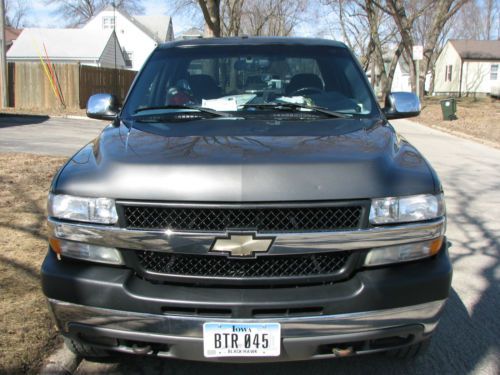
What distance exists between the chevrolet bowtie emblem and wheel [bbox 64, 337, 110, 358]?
83 cm

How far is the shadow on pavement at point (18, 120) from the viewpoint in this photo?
15855 millimetres

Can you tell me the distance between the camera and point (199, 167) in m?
2.44

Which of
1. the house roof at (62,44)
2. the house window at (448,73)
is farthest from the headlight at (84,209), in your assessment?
the house window at (448,73)

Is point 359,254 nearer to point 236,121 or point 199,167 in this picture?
point 199,167

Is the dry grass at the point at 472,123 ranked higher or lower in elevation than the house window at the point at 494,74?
lower

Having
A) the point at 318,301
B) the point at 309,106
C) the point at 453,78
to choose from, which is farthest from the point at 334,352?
the point at 453,78

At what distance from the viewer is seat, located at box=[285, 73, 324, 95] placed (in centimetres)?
406

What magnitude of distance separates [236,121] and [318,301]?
132 centimetres

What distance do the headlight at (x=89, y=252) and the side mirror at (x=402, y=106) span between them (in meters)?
2.38

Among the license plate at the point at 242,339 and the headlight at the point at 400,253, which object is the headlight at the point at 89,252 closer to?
the license plate at the point at 242,339

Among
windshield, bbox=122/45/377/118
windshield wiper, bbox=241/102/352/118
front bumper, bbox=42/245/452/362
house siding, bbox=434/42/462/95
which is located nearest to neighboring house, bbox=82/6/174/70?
house siding, bbox=434/42/462/95

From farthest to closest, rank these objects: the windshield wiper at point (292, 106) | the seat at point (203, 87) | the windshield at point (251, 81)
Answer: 1. the seat at point (203, 87)
2. the windshield at point (251, 81)
3. the windshield wiper at point (292, 106)

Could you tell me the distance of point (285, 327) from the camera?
7.75ft

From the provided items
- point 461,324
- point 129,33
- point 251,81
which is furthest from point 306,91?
point 129,33
